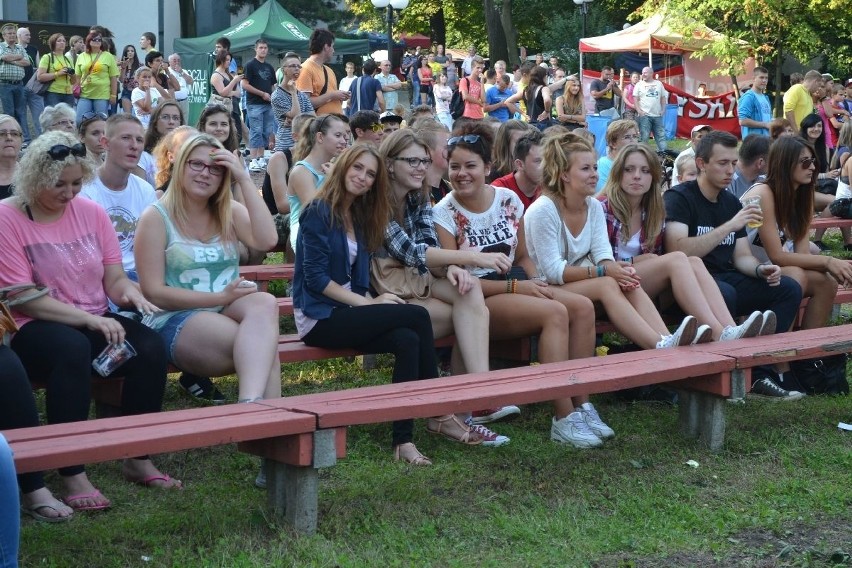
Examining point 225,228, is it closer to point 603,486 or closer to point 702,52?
point 603,486

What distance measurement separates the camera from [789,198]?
698 cm

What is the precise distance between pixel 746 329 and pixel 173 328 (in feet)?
9.54

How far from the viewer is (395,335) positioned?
507 cm

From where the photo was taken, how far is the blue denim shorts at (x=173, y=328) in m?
4.82

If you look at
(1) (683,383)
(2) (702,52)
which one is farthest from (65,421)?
(2) (702,52)

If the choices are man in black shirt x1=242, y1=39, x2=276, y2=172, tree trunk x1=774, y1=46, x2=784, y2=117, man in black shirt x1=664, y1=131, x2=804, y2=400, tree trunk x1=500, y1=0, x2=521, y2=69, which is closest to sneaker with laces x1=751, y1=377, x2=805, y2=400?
man in black shirt x1=664, y1=131, x2=804, y2=400

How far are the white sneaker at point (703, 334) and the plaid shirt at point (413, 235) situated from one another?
4.55 ft

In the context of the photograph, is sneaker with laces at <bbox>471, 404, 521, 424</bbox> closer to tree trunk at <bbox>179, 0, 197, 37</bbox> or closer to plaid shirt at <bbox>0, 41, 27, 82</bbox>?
plaid shirt at <bbox>0, 41, 27, 82</bbox>

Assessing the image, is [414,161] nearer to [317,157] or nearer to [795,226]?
[317,157]

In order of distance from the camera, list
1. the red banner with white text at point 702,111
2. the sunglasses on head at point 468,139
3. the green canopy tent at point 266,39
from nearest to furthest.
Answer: the sunglasses on head at point 468,139 < the red banner with white text at point 702,111 < the green canopy tent at point 266,39

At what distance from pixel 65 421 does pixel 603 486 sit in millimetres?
2180

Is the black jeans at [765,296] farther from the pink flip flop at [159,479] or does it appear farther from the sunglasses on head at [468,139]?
the pink flip flop at [159,479]

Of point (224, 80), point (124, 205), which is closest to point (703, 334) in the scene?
point (124, 205)

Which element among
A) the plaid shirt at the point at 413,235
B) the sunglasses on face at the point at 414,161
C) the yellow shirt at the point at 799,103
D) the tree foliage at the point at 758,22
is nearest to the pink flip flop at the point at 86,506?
the plaid shirt at the point at 413,235
